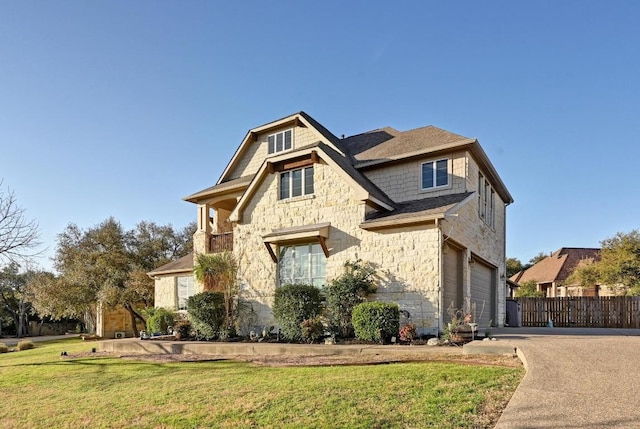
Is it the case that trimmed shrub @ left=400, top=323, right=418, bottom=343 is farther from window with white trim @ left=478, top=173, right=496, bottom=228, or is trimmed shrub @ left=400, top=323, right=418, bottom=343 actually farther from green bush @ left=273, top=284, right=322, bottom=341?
window with white trim @ left=478, top=173, right=496, bottom=228

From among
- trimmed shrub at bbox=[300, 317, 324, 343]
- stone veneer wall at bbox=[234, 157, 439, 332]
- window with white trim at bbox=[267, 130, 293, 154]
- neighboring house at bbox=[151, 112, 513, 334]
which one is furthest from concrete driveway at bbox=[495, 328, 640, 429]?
window with white trim at bbox=[267, 130, 293, 154]

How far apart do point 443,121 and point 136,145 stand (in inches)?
509

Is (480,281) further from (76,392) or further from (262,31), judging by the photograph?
(76,392)

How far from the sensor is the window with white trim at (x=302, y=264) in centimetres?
1542

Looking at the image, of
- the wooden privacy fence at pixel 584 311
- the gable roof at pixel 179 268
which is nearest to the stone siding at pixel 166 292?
the gable roof at pixel 179 268

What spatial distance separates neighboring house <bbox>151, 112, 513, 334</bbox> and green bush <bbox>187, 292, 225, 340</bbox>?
1.34m

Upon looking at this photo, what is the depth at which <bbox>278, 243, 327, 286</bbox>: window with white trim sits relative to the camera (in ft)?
50.6

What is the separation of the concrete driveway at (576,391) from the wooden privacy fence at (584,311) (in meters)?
14.1

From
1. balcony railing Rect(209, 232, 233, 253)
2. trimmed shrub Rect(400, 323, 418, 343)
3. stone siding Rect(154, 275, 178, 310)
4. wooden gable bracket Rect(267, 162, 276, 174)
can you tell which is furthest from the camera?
stone siding Rect(154, 275, 178, 310)

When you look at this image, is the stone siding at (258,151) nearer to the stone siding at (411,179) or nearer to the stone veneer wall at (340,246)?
the stone veneer wall at (340,246)

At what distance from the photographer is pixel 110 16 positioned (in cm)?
1295

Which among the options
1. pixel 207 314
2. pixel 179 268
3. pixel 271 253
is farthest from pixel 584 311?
pixel 179 268

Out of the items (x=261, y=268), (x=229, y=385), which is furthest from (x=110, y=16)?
(x=229, y=385)

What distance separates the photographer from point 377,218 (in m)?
14.3
